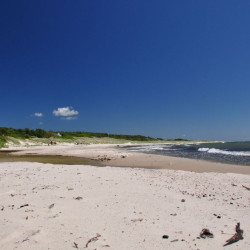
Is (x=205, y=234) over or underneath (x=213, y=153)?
underneath

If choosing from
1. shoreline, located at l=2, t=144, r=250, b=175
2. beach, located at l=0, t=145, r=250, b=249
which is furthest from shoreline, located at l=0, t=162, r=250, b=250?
shoreline, located at l=2, t=144, r=250, b=175

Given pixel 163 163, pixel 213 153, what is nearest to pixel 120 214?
pixel 163 163

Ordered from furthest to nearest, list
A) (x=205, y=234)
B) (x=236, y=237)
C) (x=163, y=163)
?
(x=163, y=163), (x=205, y=234), (x=236, y=237)

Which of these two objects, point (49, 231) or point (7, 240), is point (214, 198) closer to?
point (49, 231)

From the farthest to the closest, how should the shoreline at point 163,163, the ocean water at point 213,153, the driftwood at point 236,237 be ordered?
the ocean water at point 213,153, the shoreline at point 163,163, the driftwood at point 236,237

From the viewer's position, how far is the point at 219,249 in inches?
118

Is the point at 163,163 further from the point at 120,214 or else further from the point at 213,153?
the point at 213,153

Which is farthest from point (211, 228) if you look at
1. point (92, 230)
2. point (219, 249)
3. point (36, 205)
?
point (36, 205)

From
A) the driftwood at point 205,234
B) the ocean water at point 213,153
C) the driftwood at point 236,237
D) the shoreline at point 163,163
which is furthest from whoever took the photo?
the ocean water at point 213,153

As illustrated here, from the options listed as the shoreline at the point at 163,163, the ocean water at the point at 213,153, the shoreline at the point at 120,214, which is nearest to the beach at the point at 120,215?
the shoreline at the point at 120,214

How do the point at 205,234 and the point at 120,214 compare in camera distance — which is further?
the point at 120,214

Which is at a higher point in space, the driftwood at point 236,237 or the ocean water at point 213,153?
the ocean water at point 213,153

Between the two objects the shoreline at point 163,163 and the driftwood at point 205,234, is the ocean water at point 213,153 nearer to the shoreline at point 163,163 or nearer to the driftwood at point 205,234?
the shoreline at point 163,163

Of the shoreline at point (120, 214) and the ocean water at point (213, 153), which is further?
the ocean water at point (213, 153)
